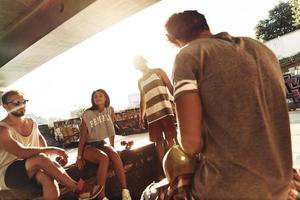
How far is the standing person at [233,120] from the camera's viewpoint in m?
1.18

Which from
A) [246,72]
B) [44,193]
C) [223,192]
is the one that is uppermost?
[246,72]

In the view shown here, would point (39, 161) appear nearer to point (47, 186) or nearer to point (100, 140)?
point (47, 186)

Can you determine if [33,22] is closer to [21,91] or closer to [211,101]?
[21,91]

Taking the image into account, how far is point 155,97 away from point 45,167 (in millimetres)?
2210

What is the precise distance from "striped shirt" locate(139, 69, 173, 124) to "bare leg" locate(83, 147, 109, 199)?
1038mm

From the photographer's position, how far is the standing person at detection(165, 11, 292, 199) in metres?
Answer: 1.18

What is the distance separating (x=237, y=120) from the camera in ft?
3.91

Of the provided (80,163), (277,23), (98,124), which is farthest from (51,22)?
(277,23)

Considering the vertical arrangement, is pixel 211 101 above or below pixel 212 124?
above

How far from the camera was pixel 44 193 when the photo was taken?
3.07m

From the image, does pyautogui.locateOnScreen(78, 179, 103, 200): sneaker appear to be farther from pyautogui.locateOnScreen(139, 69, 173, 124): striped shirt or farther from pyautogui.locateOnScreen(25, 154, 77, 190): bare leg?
pyautogui.locateOnScreen(139, 69, 173, 124): striped shirt

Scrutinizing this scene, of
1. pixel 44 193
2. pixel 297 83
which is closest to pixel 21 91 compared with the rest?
pixel 44 193

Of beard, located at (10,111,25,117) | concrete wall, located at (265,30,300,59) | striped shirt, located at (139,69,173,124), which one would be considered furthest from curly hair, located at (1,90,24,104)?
concrete wall, located at (265,30,300,59)

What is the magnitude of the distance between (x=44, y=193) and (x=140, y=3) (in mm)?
5435
